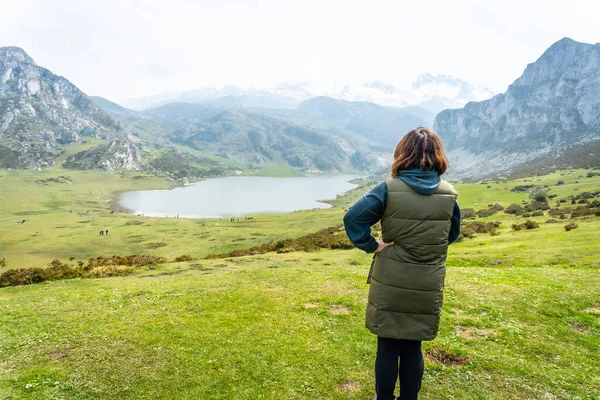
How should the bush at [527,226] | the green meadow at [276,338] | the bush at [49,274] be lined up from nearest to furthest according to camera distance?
the green meadow at [276,338] → the bush at [49,274] → the bush at [527,226]

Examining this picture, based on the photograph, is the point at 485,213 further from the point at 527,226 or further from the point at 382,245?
the point at 382,245

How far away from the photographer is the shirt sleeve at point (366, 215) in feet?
21.0

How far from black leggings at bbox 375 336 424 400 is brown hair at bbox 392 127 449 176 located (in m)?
3.39

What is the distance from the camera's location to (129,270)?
27.4m

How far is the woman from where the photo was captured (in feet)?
20.8

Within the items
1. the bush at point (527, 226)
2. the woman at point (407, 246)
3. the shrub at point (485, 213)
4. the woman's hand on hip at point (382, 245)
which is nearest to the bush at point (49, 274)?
the woman at point (407, 246)

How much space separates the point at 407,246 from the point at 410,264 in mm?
368

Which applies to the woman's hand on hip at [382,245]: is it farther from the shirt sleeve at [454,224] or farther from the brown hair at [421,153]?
the shirt sleeve at [454,224]

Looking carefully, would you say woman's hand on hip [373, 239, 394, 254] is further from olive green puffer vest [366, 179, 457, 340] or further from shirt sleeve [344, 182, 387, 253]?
shirt sleeve [344, 182, 387, 253]

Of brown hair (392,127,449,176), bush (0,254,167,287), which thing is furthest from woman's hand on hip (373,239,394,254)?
bush (0,254,167,287)

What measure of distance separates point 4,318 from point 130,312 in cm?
504

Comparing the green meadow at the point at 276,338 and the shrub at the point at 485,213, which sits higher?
the green meadow at the point at 276,338

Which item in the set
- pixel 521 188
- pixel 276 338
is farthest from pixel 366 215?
pixel 521 188

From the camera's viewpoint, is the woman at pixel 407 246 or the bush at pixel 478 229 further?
the bush at pixel 478 229
